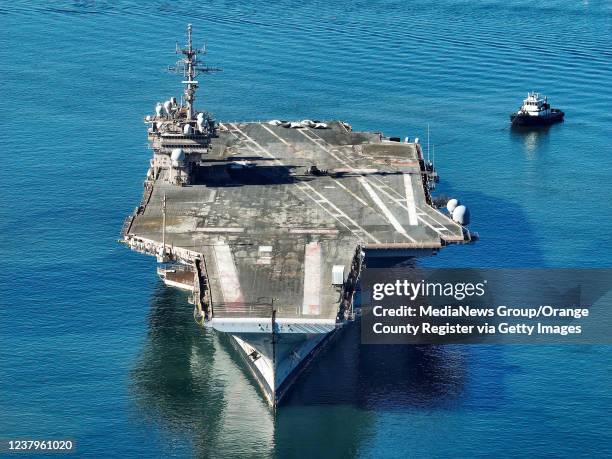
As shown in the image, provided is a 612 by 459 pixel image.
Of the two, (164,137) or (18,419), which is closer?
(18,419)

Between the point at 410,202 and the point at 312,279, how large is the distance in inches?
545

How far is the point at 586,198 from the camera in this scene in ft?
331

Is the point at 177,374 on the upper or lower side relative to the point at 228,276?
lower

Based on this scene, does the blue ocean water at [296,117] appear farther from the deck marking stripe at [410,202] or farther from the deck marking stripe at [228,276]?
the deck marking stripe at [410,202]

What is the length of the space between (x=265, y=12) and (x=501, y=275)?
245 feet

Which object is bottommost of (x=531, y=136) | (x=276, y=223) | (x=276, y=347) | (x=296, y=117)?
(x=276, y=347)

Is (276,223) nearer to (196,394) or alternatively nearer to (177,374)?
(177,374)

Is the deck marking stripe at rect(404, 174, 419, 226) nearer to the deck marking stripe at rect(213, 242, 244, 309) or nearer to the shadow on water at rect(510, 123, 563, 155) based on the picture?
the deck marking stripe at rect(213, 242, 244, 309)

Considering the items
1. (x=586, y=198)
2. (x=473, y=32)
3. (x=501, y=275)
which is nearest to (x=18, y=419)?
(x=501, y=275)

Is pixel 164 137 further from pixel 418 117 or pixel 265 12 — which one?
pixel 265 12

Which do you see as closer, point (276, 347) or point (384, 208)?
point (276, 347)

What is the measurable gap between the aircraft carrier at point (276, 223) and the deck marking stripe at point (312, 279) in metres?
0.10

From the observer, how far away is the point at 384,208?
79875 millimetres
